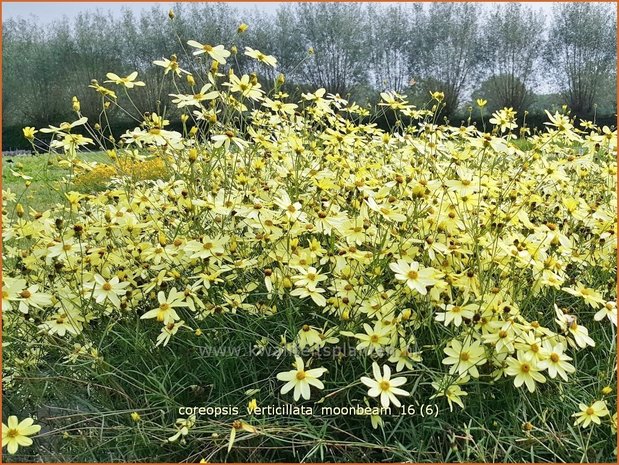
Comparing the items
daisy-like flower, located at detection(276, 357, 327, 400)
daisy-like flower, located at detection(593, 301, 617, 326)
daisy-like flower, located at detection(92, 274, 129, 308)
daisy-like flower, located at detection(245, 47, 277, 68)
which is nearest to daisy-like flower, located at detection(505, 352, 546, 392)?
daisy-like flower, located at detection(593, 301, 617, 326)

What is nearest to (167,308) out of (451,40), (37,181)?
(37,181)

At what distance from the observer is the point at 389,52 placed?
19.3m

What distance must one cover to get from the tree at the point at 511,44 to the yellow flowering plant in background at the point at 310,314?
1805 centimetres

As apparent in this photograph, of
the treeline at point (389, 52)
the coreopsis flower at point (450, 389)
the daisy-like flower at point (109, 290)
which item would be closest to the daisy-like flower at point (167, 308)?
the daisy-like flower at point (109, 290)

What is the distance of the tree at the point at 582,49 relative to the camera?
60.6ft

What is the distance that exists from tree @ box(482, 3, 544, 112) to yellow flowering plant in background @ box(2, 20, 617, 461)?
59.2 feet

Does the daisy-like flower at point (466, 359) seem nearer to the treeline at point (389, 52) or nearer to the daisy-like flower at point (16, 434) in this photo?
the daisy-like flower at point (16, 434)

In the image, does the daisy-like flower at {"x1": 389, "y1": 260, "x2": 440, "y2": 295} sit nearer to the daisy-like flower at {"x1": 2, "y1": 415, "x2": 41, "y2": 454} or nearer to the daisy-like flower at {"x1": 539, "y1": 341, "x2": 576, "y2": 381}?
the daisy-like flower at {"x1": 539, "y1": 341, "x2": 576, "y2": 381}

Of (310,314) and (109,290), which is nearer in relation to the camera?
(109,290)

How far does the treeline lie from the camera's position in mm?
17578

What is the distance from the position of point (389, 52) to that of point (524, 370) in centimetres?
1909

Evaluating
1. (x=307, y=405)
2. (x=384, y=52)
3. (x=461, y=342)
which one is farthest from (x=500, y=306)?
(x=384, y=52)

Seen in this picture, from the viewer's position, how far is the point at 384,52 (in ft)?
63.1

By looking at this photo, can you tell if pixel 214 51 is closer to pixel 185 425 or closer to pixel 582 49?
pixel 185 425
